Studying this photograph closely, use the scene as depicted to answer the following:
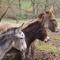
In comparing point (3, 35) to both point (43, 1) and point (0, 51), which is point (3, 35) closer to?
point (0, 51)

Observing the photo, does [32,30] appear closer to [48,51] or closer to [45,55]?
[45,55]

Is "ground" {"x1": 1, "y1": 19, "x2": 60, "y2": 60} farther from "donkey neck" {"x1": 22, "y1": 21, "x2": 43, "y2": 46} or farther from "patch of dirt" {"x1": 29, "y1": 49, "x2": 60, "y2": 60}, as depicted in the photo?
"donkey neck" {"x1": 22, "y1": 21, "x2": 43, "y2": 46}

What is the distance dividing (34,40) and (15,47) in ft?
11.2

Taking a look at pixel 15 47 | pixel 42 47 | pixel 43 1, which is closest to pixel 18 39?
pixel 15 47

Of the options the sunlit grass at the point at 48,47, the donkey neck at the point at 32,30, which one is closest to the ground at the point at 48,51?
the sunlit grass at the point at 48,47

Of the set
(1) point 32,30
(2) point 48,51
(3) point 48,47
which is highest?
(1) point 32,30

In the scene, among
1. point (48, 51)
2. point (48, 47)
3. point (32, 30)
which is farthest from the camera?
point (48, 47)

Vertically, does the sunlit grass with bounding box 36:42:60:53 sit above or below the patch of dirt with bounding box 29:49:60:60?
below

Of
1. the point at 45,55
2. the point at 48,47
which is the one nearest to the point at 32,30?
the point at 45,55

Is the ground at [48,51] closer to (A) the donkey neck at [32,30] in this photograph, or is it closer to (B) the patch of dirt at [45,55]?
(B) the patch of dirt at [45,55]

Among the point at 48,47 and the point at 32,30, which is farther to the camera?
the point at 48,47

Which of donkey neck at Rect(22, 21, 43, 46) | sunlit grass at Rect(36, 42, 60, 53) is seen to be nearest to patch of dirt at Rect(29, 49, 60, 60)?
sunlit grass at Rect(36, 42, 60, 53)

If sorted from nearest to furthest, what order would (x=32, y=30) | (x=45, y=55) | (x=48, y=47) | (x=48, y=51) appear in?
1. (x=32, y=30)
2. (x=45, y=55)
3. (x=48, y=51)
4. (x=48, y=47)

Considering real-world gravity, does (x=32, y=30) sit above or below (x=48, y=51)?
above
